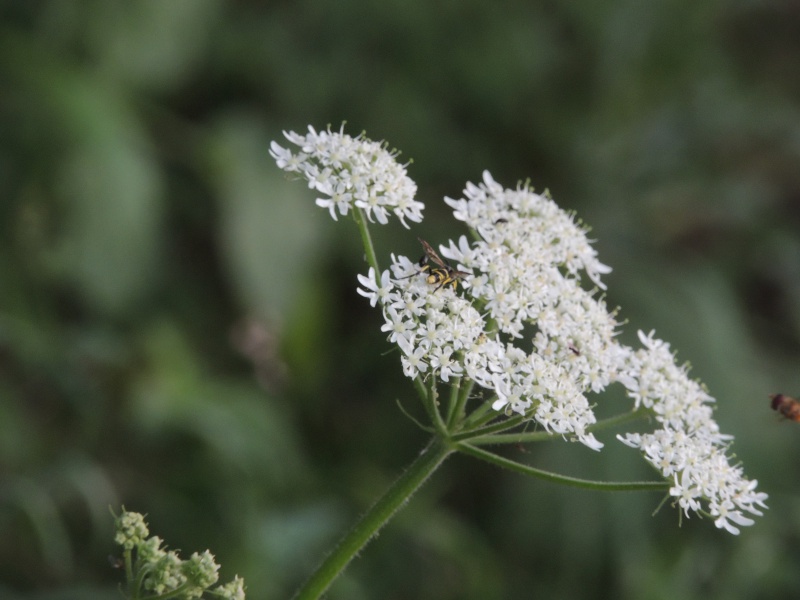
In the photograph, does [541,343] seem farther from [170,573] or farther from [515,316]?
[170,573]

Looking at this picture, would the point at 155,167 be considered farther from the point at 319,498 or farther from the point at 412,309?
the point at 412,309

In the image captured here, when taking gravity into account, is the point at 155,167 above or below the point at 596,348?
above

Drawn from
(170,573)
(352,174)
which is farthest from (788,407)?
(170,573)

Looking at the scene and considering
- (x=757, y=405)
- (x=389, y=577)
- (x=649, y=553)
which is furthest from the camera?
(x=757, y=405)

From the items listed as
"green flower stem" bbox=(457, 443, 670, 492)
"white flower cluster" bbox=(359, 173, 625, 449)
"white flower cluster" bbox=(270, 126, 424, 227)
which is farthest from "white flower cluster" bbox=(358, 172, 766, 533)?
"white flower cluster" bbox=(270, 126, 424, 227)

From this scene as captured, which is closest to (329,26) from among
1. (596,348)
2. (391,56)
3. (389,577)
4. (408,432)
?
(391,56)

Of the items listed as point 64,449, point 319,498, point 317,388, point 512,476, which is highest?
point 512,476
